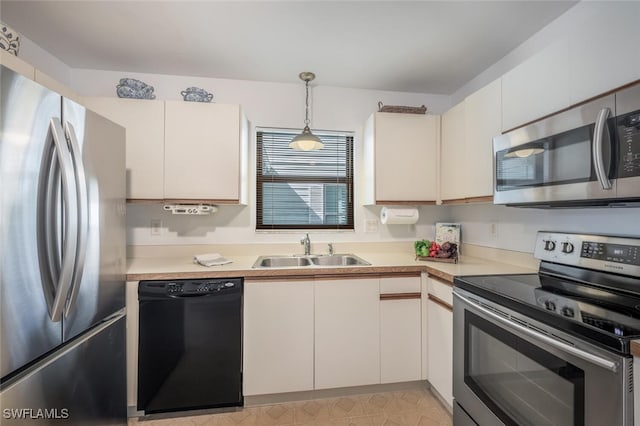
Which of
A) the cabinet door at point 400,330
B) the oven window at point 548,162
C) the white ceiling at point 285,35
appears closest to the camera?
the oven window at point 548,162

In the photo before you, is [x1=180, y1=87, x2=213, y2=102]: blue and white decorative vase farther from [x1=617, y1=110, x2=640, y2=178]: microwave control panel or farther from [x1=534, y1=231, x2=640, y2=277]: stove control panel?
[x1=534, y1=231, x2=640, y2=277]: stove control panel

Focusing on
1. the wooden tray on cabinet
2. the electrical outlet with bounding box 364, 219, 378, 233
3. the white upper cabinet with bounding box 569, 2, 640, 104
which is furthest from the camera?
the electrical outlet with bounding box 364, 219, 378, 233

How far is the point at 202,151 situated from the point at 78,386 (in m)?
1.43

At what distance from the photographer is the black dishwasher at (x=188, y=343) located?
1635 millimetres

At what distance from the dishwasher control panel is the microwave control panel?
1818 millimetres

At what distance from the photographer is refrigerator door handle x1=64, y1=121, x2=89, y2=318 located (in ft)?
3.71

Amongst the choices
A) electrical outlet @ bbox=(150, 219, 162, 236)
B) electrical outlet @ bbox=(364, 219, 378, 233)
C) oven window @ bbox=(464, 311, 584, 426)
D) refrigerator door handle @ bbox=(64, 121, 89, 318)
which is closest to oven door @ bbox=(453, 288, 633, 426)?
oven window @ bbox=(464, 311, 584, 426)

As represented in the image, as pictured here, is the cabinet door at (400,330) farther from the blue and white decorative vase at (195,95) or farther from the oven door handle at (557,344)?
the blue and white decorative vase at (195,95)

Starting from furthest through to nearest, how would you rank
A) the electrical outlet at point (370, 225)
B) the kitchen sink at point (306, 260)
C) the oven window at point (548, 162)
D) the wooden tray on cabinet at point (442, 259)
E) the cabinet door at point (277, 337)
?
the electrical outlet at point (370, 225)
the kitchen sink at point (306, 260)
the wooden tray on cabinet at point (442, 259)
the cabinet door at point (277, 337)
the oven window at point (548, 162)

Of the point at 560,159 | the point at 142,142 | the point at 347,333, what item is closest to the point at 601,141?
the point at 560,159

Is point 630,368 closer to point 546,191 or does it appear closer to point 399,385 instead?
point 546,191

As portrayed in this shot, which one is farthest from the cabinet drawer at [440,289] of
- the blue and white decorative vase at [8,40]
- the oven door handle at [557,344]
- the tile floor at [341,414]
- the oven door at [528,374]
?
the blue and white decorative vase at [8,40]

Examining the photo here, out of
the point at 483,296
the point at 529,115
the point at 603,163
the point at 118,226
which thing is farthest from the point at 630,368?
the point at 118,226

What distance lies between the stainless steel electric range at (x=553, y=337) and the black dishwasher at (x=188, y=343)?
129 cm
